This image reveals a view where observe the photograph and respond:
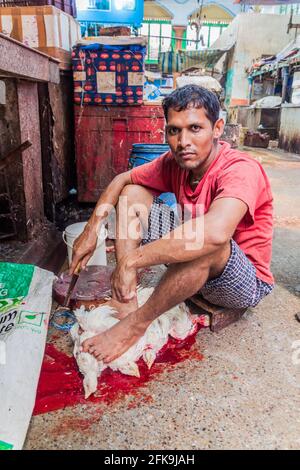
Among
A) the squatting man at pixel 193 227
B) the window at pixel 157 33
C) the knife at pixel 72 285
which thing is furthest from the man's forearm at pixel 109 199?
the window at pixel 157 33

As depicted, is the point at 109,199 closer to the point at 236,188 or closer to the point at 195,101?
the point at 195,101

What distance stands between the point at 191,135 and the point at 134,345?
1.05 metres

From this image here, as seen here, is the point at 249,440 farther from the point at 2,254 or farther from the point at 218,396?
the point at 2,254

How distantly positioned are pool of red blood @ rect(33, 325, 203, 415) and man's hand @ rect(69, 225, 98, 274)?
0.46m

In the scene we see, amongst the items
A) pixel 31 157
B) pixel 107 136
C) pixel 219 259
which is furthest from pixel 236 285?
pixel 107 136

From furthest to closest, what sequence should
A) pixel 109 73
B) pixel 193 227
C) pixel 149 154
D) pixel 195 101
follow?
pixel 109 73, pixel 149 154, pixel 195 101, pixel 193 227

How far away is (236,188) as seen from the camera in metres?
1.56

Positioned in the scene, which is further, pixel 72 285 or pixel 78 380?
pixel 72 285

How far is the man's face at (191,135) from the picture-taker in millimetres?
1750

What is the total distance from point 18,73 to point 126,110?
1.84m

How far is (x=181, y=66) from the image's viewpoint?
795 inches

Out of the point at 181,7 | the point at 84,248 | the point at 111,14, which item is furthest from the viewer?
the point at 181,7

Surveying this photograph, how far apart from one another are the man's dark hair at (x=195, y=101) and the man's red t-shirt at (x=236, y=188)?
202mm

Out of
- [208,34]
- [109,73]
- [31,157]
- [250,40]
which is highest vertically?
[208,34]
